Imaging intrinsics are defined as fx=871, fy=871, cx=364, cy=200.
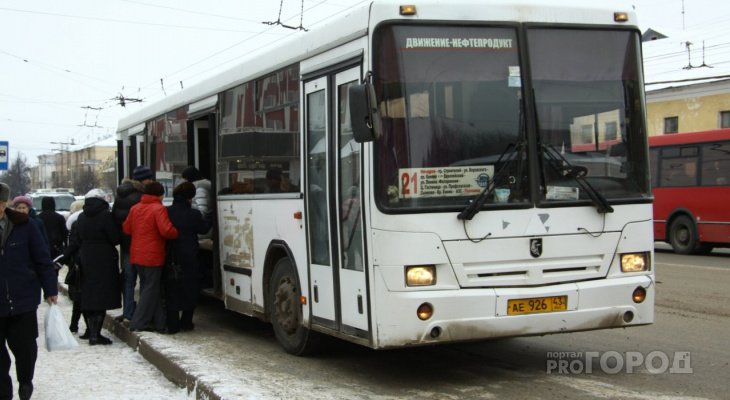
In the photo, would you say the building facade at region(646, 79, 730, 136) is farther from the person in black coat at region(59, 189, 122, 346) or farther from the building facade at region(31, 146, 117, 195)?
the building facade at region(31, 146, 117, 195)

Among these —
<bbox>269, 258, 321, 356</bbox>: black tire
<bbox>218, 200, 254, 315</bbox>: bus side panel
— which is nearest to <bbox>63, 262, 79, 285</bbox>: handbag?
<bbox>218, 200, 254, 315</bbox>: bus side panel

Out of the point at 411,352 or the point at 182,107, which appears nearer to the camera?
the point at 411,352

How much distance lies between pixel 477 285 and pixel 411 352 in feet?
7.53

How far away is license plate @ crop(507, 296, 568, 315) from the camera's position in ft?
21.7

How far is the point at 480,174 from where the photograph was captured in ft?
22.0

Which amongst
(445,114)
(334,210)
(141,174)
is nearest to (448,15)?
(445,114)

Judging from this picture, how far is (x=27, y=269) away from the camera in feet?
21.5

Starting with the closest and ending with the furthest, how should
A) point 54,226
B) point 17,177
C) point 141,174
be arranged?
1. point 141,174
2. point 54,226
3. point 17,177

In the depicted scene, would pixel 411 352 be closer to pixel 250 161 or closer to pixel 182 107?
pixel 250 161

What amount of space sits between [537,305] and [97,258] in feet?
17.1

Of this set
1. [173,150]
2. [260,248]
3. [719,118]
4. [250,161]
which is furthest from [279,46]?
[719,118]

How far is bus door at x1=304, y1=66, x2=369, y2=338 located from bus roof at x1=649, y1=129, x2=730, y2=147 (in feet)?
49.1

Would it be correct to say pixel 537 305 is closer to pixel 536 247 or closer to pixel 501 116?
pixel 536 247

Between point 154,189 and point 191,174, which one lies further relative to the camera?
point 191,174
